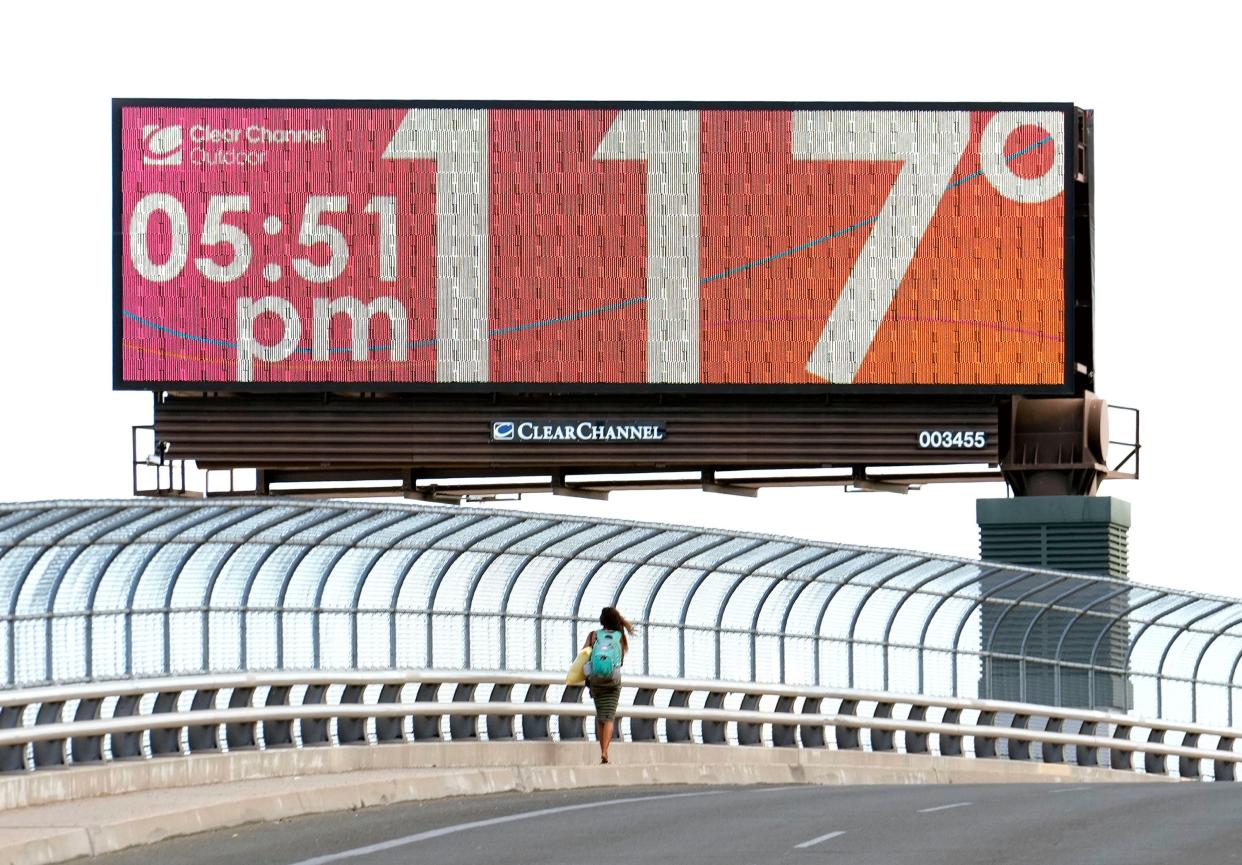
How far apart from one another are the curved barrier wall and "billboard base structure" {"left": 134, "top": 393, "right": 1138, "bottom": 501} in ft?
44.8

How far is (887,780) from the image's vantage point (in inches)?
1240

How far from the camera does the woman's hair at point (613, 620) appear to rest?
25328mm

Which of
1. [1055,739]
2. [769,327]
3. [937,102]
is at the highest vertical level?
[937,102]

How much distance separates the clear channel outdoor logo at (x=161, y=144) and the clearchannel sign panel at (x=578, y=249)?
1.5 inches

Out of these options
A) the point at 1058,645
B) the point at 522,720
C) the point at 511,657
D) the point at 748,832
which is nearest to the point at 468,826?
the point at 748,832

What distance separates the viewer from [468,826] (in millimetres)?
18938

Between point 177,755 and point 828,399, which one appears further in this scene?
point 828,399

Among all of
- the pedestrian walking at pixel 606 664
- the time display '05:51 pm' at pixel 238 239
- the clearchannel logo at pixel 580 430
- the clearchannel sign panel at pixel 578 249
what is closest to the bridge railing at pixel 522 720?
the pedestrian walking at pixel 606 664

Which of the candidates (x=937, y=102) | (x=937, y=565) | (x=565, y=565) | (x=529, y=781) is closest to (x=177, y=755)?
(x=529, y=781)

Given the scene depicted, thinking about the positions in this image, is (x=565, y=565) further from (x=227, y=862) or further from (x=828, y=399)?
(x=828, y=399)

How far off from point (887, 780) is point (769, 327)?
2184 centimetres

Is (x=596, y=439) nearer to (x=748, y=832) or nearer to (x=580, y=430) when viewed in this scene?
(x=580, y=430)

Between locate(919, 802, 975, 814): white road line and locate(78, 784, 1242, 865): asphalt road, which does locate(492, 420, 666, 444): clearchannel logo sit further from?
locate(919, 802, 975, 814): white road line

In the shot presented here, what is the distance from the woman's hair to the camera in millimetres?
25328
